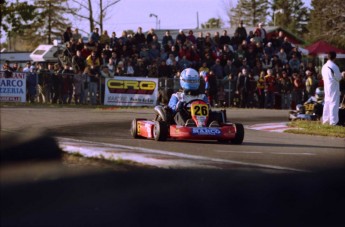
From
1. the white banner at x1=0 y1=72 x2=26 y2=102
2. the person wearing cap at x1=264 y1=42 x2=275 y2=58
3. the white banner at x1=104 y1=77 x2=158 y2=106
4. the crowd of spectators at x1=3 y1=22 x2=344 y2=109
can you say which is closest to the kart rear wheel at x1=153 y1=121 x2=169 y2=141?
the crowd of spectators at x1=3 y1=22 x2=344 y2=109

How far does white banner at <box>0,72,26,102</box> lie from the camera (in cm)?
2438

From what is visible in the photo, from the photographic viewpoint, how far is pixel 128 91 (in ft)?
83.5

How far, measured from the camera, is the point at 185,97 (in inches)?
505

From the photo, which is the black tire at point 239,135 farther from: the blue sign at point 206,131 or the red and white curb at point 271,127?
the red and white curb at point 271,127

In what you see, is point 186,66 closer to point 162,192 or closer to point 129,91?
point 129,91

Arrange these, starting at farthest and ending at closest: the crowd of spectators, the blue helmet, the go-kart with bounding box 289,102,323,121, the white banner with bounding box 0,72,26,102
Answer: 1. the crowd of spectators
2. the white banner with bounding box 0,72,26,102
3. the go-kart with bounding box 289,102,323,121
4. the blue helmet

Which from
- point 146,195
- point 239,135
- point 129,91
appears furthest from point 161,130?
point 129,91

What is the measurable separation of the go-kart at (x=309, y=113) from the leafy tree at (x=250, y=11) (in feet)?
155

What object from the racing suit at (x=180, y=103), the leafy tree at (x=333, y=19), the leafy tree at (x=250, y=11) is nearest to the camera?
the racing suit at (x=180, y=103)

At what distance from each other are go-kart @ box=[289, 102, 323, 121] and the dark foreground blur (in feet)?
39.7

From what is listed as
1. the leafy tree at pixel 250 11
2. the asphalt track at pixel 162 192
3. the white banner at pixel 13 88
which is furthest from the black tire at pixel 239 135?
the leafy tree at pixel 250 11

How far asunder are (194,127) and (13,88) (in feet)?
45.5

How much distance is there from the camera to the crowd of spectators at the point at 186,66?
24.8 meters

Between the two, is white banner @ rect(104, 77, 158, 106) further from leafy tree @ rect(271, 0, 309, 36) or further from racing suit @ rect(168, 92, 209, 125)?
leafy tree @ rect(271, 0, 309, 36)
